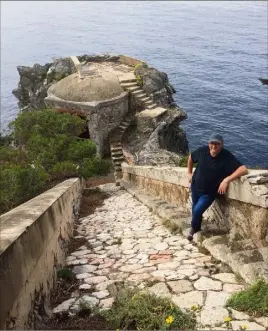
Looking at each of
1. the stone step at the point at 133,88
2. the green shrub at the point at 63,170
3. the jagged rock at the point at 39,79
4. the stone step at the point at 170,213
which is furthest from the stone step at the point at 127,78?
the stone step at the point at 170,213

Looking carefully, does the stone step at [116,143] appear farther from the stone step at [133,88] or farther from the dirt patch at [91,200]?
A: the dirt patch at [91,200]

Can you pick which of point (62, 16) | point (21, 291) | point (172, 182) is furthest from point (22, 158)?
point (62, 16)

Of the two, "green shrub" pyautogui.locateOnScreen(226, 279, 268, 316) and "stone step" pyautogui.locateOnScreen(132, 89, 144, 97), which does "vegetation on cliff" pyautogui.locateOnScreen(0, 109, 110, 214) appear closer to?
"stone step" pyautogui.locateOnScreen(132, 89, 144, 97)

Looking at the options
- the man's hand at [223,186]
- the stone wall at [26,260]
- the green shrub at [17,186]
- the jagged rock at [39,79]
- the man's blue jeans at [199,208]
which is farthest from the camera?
the jagged rock at [39,79]

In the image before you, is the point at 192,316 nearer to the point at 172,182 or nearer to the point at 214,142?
the point at 214,142

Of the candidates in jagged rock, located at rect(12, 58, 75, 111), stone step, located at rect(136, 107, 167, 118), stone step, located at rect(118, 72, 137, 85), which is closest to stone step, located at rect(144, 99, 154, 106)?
stone step, located at rect(136, 107, 167, 118)

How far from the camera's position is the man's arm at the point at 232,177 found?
583 cm

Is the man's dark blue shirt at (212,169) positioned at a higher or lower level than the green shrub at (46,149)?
higher

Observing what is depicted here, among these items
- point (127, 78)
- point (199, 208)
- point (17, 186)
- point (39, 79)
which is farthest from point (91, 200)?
point (39, 79)

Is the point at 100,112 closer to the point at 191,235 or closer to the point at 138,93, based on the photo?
the point at 138,93

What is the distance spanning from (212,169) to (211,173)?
75 mm

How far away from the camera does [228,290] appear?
454 centimetres

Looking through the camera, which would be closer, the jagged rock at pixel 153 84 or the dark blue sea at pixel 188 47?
the jagged rock at pixel 153 84

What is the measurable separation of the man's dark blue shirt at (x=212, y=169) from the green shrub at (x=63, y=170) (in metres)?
10.4
